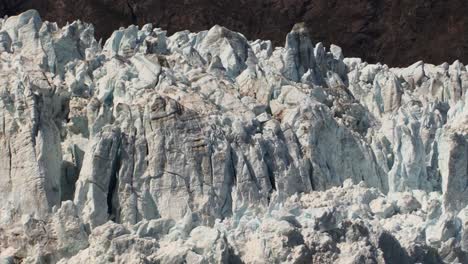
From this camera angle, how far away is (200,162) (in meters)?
36.8

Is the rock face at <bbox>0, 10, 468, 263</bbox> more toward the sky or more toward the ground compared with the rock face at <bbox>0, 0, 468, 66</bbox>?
more toward the ground

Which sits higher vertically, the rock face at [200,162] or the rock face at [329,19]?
the rock face at [329,19]

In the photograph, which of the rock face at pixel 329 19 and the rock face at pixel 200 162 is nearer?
the rock face at pixel 200 162

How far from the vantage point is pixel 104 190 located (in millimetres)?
35531

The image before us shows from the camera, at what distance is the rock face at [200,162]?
110 feet

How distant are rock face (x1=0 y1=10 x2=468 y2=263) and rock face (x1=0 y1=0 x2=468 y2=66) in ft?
117

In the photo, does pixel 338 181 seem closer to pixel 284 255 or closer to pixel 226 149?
pixel 226 149

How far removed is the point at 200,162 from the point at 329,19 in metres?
46.6

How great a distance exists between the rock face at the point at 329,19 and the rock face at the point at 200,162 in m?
35.6

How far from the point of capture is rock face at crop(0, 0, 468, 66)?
263 ft

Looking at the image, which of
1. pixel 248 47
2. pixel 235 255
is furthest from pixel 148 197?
pixel 248 47

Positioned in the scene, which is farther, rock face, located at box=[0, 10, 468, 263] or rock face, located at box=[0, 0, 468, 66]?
rock face, located at box=[0, 0, 468, 66]

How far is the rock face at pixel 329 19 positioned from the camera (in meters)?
80.2

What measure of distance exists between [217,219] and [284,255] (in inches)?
115
